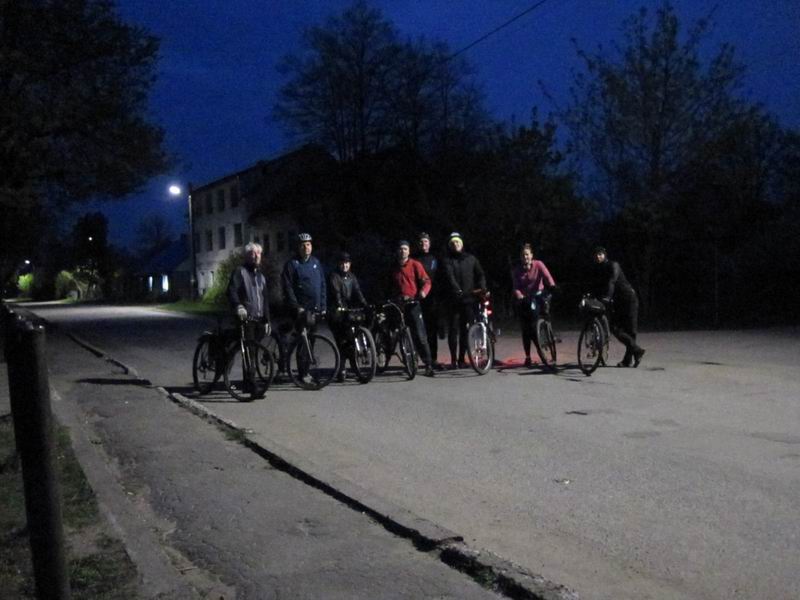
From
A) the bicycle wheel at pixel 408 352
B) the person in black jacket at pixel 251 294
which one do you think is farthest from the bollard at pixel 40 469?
the bicycle wheel at pixel 408 352

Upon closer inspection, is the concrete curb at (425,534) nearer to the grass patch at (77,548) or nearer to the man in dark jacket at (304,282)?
the grass patch at (77,548)

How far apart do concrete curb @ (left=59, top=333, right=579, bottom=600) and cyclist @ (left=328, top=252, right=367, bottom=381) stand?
152 inches

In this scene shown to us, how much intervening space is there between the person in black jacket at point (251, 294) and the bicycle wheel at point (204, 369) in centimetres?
83

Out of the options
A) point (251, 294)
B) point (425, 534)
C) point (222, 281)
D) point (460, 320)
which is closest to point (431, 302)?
point (460, 320)

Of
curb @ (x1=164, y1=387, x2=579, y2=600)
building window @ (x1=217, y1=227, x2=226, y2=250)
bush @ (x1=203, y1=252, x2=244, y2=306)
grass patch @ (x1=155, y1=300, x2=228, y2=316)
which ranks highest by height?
building window @ (x1=217, y1=227, x2=226, y2=250)

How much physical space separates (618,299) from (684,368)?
1375 millimetres

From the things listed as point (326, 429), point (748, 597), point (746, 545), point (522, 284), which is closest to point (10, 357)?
point (748, 597)

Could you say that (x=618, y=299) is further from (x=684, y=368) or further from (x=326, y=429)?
(x=326, y=429)

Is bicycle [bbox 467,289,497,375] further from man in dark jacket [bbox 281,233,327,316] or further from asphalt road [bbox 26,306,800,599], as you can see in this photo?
man in dark jacket [bbox 281,233,327,316]

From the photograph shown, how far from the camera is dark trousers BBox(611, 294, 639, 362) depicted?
12156 millimetres

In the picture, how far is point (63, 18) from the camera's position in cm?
2180

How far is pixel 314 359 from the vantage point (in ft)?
35.4

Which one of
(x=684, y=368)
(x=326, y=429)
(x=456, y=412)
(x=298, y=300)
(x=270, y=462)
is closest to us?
(x=270, y=462)

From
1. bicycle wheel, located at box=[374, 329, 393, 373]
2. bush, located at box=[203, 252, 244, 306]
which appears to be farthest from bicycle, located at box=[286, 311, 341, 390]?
bush, located at box=[203, 252, 244, 306]
